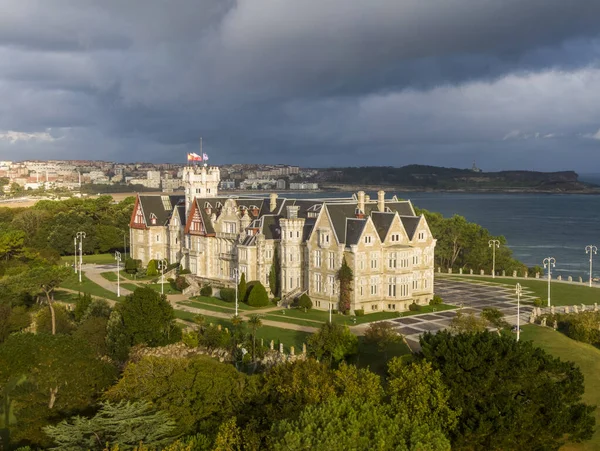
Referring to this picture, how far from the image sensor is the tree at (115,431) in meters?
28.2

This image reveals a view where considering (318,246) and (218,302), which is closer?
(318,246)

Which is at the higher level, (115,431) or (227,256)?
(227,256)

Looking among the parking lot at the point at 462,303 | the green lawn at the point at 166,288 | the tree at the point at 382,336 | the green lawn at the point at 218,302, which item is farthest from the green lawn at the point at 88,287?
the parking lot at the point at 462,303

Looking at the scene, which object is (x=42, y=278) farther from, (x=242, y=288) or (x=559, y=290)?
(x=559, y=290)

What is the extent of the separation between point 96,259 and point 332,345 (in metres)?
62.9

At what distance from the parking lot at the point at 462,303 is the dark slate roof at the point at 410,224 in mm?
7491

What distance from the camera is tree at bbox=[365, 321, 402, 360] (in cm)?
4574

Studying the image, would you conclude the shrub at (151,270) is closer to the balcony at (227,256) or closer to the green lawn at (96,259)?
the balcony at (227,256)

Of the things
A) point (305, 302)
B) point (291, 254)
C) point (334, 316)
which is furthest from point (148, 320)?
point (291, 254)

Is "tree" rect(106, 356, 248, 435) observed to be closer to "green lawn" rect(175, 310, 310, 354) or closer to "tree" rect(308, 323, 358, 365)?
"tree" rect(308, 323, 358, 365)

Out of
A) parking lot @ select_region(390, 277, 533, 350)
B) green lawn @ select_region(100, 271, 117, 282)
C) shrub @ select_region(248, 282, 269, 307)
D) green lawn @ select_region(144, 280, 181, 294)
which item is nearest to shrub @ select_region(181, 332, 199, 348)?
shrub @ select_region(248, 282, 269, 307)

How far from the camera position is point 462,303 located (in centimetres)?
6269

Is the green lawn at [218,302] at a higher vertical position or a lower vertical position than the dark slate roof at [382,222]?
lower

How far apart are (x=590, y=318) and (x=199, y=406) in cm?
3345
